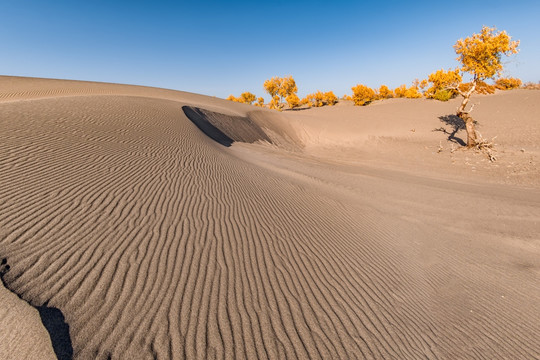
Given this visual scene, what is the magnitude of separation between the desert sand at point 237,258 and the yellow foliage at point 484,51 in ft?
29.7

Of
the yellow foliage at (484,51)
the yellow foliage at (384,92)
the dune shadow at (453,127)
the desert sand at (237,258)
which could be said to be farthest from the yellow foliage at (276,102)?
the desert sand at (237,258)

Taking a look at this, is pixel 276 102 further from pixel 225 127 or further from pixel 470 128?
pixel 470 128

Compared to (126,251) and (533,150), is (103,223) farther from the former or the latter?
(533,150)

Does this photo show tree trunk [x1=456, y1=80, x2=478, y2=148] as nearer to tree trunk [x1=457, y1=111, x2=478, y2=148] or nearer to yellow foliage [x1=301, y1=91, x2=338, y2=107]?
tree trunk [x1=457, y1=111, x2=478, y2=148]

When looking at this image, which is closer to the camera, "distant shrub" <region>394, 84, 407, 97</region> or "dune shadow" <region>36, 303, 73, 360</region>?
"dune shadow" <region>36, 303, 73, 360</region>

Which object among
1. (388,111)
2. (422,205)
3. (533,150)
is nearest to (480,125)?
(533,150)

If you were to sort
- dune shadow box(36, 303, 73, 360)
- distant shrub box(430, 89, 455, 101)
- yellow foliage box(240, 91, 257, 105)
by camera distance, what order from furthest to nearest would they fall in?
1. yellow foliage box(240, 91, 257, 105)
2. distant shrub box(430, 89, 455, 101)
3. dune shadow box(36, 303, 73, 360)

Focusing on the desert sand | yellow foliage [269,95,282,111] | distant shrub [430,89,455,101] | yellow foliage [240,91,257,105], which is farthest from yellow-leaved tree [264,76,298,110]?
the desert sand

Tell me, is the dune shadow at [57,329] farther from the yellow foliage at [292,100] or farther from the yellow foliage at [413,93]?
the yellow foliage at [292,100]

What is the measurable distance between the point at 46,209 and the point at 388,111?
97.9 ft

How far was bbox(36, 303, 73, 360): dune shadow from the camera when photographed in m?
2.14

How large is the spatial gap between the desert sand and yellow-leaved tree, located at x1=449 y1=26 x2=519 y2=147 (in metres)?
7.05

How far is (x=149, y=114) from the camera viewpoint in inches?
512

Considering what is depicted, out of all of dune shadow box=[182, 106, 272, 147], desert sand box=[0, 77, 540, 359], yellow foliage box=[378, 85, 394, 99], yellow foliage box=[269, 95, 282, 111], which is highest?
yellow foliage box=[378, 85, 394, 99]
